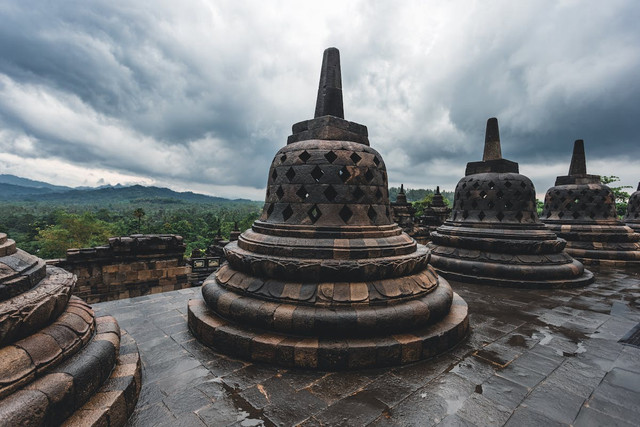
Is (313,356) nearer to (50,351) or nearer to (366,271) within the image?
(366,271)

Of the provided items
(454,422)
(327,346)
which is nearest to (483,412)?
(454,422)

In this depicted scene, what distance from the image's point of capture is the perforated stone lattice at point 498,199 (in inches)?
302

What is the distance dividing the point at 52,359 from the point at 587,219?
520 inches

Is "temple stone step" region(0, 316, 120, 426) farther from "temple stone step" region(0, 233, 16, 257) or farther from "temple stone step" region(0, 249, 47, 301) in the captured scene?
"temple stone step" region(0, 233, 16, 257)

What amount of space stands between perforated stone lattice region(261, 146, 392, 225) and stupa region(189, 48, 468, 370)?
0.02 metres

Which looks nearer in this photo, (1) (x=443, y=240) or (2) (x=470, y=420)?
(2) (x=470, y=420)

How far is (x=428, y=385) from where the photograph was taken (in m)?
2.84

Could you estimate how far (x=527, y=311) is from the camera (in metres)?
5.00

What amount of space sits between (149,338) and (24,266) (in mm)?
1763

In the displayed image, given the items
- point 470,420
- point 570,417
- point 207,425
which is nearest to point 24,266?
point 207,425

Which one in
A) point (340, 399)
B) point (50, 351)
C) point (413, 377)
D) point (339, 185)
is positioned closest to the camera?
point (50, 351)

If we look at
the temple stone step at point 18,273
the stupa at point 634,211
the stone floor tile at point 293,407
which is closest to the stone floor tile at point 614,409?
the stone floor tile at point 293,407

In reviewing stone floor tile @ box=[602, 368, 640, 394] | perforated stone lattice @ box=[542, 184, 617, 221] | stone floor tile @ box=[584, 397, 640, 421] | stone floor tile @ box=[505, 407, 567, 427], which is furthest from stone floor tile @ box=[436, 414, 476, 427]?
perforated stone lattice @ box=[542, 184, 617, 221]

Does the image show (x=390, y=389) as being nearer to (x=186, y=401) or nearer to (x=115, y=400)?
(x=186, y=401)
